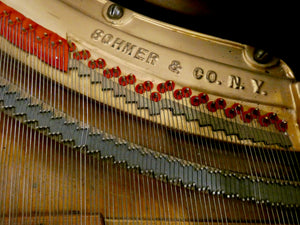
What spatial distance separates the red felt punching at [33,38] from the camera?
251 centimetres

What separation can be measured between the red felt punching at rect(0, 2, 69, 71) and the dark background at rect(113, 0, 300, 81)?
0.53 metres

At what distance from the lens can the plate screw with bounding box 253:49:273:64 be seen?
9.46ft

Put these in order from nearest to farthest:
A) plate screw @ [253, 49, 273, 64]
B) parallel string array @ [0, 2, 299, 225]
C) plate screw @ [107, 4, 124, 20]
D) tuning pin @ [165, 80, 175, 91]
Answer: parallel string array @ [0, 2, 299, 225] < tuning pin @ [165, 80, 175, 91] < plate screw @ [107, 4, 124, 20] < plate screw @ [253, 49, 273, 64]

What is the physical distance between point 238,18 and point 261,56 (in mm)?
391

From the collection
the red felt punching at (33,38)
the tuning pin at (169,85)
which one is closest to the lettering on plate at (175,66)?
the tuning pin at (169,85)

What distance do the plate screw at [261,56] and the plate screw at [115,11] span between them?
105cm

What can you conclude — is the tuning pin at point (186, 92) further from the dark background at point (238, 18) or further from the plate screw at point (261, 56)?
the plate screw at point (261, 56)

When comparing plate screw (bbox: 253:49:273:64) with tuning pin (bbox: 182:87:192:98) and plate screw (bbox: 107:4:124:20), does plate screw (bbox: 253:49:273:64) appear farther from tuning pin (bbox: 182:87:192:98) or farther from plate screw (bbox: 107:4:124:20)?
plate screw (bbox: 107:4:124:20)

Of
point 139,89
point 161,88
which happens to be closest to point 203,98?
point 161,88

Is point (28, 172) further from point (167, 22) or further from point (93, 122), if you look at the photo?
point (167, 22)

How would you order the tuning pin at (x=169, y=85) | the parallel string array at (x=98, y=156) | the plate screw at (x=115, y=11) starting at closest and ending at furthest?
the parallel string array at (x=98, y=156) < the tuning pin at (x=169, y=85) < the plate screw at (x=115, y=11)

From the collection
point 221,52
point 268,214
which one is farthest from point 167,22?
point 268,214

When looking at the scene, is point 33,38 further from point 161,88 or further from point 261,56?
point 261,56

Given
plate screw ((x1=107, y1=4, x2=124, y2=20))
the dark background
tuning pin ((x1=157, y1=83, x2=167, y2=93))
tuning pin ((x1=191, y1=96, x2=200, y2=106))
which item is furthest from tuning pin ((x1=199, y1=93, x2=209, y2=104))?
Result: plate screw ((x1=107, y1=4, x2=124, y2=20))
